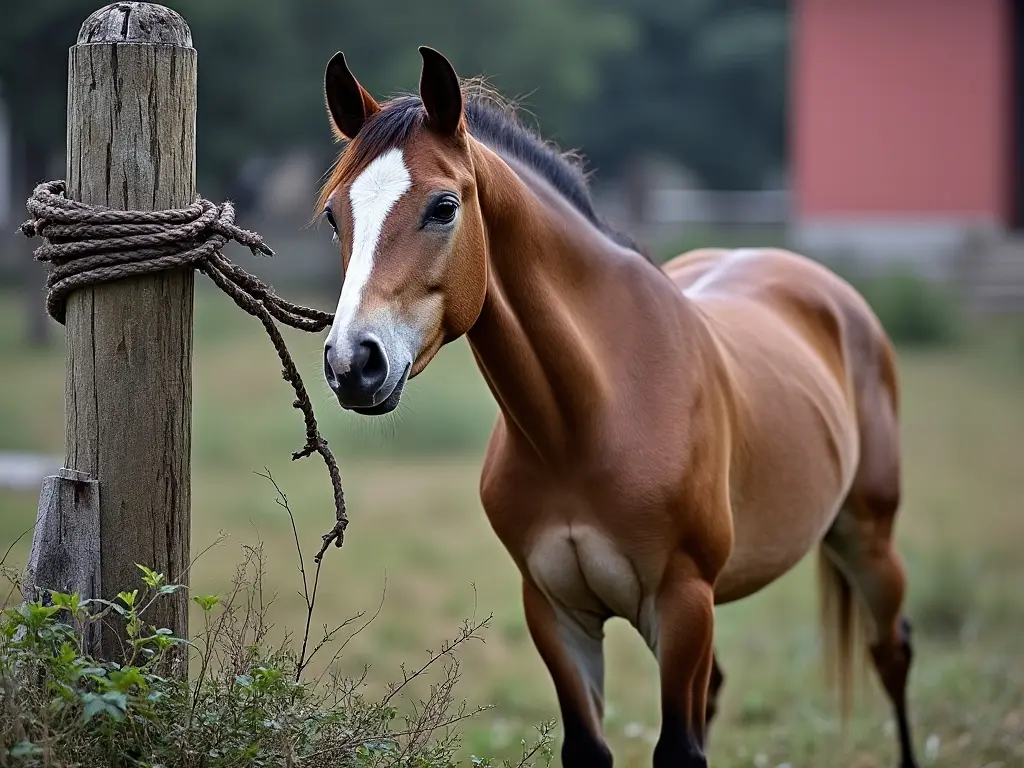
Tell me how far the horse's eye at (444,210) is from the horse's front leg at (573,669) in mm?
1057

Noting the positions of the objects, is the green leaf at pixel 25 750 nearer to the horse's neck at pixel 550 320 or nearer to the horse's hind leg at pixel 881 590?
the horse's neck at pixel 550 320

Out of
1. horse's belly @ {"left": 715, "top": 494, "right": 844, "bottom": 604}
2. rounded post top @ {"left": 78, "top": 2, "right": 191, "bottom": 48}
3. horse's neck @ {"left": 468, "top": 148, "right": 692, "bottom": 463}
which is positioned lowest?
horse's belly @ {"left": 715, "top": 494, "right": 844, "bottom": 604}

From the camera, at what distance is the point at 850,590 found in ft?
14.3

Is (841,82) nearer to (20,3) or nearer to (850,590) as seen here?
(20,3)

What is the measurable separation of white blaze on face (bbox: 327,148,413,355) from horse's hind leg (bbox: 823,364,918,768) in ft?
7.71

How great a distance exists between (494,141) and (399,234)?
0.63 metres

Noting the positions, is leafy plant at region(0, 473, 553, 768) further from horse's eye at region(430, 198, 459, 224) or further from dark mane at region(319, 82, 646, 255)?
dark mane at region(319, 82, 646, 255)

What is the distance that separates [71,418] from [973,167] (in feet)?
61.5

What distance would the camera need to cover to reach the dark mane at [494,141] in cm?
244

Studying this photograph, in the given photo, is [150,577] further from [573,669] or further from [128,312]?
[573,669]

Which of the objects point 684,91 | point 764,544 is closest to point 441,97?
point 764,544

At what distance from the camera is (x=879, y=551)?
4.18m

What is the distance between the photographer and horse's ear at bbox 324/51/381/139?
2.49 m

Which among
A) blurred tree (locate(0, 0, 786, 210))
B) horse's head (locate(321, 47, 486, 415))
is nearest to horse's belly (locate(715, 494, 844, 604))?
horse's head (locate(321, 47, 486, 415))
